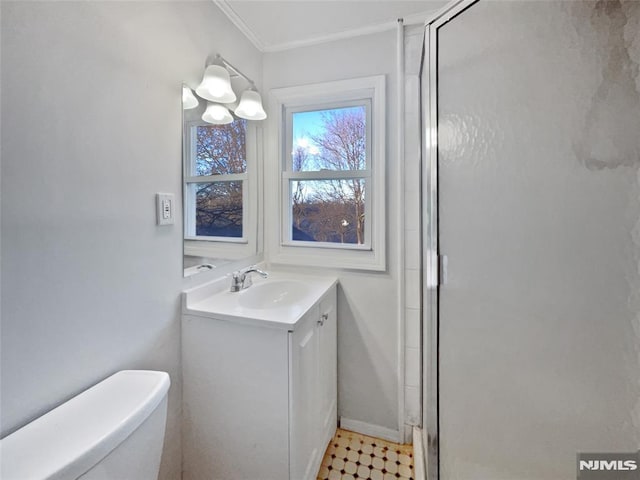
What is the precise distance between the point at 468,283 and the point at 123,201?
4.08 ft

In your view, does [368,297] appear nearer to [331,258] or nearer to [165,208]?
[331,258]

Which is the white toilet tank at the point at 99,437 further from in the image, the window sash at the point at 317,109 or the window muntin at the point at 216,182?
the window sash at the point at 317,109

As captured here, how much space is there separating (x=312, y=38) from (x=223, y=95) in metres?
0.70

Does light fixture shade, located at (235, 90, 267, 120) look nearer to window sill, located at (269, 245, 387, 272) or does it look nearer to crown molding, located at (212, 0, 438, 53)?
crown molding, located at (212, 0, 438, 53)

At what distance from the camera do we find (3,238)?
63cm

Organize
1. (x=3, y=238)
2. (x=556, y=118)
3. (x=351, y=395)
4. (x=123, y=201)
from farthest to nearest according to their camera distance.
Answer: (x=351, y=395) < (x=123, y=201) < (x=556, y=118) < (x=3, y=238)

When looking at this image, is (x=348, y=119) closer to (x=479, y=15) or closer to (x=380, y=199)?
(x=380, y=199)

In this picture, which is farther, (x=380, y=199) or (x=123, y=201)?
(x=380, y=199)

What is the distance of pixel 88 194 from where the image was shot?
802 millimetres

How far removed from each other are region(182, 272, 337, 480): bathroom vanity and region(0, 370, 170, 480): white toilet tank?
264 millimetres

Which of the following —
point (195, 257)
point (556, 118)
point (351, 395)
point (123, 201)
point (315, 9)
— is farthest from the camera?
point (351, 395)

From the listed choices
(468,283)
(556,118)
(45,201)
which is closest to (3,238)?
(45,201)

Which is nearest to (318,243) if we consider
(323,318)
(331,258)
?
(331,258)

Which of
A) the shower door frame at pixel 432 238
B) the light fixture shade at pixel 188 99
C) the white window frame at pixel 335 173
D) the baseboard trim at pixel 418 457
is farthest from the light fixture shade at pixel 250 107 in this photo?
the baseboard trim at pixel 418 457
